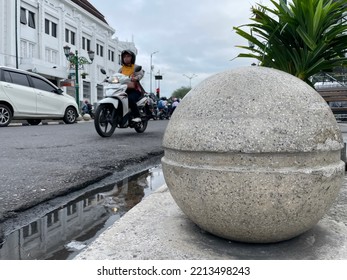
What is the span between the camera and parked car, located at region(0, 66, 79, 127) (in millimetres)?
11305

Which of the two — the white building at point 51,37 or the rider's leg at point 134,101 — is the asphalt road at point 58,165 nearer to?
the rider's leg at point 134,101

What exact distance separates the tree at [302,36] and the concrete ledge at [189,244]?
1926 millimetres

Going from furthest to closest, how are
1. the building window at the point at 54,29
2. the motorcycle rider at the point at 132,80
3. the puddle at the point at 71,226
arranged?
1. the building window at the point at 54,29
2. the motorcycle rider at the point at 132,80
3. the puddle at the point at 71,226

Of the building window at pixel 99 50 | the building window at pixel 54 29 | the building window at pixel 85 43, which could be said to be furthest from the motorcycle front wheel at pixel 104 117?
the building window at pixel 99 50

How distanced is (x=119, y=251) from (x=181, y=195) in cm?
Answer: 48

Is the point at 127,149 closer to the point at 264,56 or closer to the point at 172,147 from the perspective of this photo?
the point at 264,56

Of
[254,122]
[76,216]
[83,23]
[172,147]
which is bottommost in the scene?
[76,216]

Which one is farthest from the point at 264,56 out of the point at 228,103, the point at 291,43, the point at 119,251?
the point at 119,251

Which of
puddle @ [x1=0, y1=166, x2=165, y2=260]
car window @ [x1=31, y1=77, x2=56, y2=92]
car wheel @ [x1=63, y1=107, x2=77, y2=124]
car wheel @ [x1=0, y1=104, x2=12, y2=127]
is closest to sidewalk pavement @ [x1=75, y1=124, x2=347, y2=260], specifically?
puddle @ [x1=0, y1=166, x2=165, y2=260]

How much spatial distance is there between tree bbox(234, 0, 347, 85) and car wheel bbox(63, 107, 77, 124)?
10962 mm

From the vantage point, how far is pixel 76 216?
298 cm

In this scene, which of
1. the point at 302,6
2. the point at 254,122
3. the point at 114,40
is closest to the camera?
the point at 254,122

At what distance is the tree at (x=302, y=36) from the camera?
12.1ft

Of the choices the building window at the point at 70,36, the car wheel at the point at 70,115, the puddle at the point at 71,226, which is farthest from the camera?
the building window at the point at 70,36
